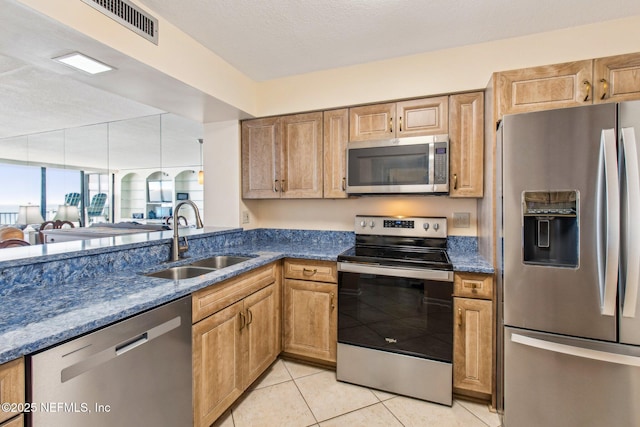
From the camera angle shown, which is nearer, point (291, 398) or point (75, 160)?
point (291, 398)

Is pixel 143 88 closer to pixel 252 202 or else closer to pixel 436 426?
pixel 252 202

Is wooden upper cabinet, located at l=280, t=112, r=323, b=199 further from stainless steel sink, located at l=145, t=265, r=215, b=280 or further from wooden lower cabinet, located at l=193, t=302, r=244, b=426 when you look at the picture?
wooden lower cabinet, located at l=193, t=302, r=244, b=426

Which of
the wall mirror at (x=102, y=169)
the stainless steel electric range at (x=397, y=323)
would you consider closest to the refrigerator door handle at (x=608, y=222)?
the stainless steel electric range at (x=397, y=323)

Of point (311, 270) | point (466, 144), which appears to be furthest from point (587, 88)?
point (311, 270)

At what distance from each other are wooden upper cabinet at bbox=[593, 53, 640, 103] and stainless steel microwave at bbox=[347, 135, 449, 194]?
826 millimetres

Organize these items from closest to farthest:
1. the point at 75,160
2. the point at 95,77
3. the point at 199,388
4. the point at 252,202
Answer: the point at 199,388
the point at 95,77
the point at 252,202
the point at 75,160

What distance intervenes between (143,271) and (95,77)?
4.16ft

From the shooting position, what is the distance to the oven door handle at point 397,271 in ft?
6.01

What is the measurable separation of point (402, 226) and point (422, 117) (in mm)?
877

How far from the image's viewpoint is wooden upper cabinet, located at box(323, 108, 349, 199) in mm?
2434

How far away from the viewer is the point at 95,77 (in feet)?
6.00

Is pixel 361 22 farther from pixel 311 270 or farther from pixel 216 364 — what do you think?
pixel 216 364

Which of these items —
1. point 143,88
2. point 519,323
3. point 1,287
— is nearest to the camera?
point 1,287

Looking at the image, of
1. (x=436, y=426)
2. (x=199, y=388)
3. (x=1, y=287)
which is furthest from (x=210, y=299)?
(x=436, y=426)
